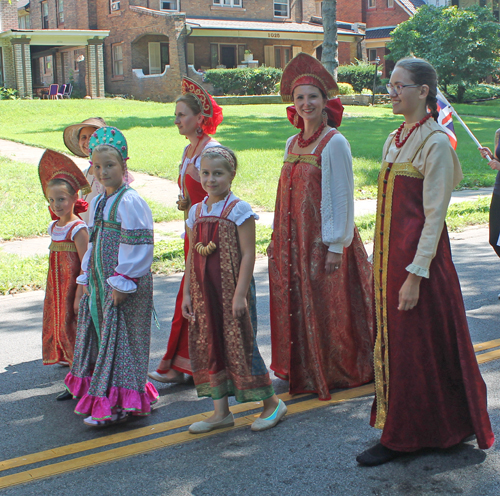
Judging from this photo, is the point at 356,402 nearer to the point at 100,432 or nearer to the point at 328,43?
the point at 100,432

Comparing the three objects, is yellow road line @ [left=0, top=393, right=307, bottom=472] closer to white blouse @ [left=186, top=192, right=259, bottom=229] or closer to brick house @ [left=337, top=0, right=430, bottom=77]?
white blouse @ [left=186, top=192, right=259, bottom=229]

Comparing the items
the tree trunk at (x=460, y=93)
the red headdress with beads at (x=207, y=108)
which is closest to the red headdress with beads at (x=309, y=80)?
the red headdress with beads at (x=207, y=108)

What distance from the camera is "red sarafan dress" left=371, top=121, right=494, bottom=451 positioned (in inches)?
132

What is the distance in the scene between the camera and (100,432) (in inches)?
163

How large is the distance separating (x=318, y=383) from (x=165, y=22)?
3167 cm

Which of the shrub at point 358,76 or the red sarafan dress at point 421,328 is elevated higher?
the shrub at point 358,76

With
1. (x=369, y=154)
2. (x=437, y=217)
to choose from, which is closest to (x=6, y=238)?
(x=437, y=217)

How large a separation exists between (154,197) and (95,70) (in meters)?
23.9

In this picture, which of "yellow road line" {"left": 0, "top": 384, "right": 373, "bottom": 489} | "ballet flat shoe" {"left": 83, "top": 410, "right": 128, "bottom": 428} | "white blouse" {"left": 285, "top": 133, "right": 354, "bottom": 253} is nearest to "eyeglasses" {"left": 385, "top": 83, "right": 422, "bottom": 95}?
"white blouse" {"left": 285, "top": 133, "right": 354, "bottom": 253}

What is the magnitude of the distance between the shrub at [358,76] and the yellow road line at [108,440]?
33.8 metres

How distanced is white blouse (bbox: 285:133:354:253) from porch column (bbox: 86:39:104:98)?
3176cm

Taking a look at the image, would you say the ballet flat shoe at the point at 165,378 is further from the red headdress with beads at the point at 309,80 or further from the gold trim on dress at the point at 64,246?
the red headdress with beads at the point at 309,80

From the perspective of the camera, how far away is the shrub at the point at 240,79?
109ft

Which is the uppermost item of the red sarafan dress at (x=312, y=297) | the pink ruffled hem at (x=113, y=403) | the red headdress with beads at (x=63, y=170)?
the red headdress with beads at (x=63, y=170)
